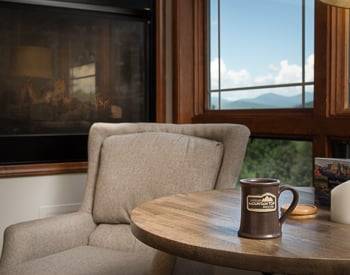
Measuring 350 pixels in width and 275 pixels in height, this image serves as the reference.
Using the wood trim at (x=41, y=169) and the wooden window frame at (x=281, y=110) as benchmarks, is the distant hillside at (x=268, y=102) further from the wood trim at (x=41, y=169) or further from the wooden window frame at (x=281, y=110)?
the wood trim at (x=41, y=169)

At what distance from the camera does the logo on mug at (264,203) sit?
3.15 feet

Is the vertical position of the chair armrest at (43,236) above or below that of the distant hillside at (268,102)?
below

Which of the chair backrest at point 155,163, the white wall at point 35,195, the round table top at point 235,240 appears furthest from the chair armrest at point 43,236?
the round table top at point 235,240

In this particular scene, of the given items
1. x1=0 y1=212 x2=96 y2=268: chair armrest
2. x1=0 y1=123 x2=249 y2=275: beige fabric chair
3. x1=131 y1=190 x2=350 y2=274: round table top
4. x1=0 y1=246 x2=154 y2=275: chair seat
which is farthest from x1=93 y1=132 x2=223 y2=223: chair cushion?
x1=131 y1=190 x2=350 y2=274: round table top

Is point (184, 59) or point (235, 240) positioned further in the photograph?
point (184, 59)

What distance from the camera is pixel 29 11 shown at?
7.99 ft

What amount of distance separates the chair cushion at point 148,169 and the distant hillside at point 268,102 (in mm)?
476

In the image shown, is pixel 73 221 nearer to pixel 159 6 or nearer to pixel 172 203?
pixel 172 203

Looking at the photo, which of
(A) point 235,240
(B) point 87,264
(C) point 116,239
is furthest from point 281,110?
(A) point 235,240

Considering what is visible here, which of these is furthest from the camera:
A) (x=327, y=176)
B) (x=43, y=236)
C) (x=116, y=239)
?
(x=116, y=239)

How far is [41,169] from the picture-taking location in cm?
244

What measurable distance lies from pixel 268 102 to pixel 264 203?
55.2 inches

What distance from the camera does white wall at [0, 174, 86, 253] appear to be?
2.37m

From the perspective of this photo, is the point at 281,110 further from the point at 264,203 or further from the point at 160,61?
the point at 264,203
